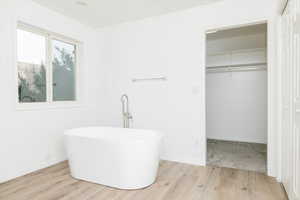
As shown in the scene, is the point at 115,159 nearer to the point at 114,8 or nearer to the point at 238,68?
the point at 114,8

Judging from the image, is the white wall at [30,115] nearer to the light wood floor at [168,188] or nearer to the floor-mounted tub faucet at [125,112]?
the light wood floor at [168,188]

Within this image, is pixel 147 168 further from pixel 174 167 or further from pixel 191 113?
pixel 191 113

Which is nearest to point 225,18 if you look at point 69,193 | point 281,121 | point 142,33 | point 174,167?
point 142,33

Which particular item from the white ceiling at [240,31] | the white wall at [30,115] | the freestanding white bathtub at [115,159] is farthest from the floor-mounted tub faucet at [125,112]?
the white ceiling at [240,31]

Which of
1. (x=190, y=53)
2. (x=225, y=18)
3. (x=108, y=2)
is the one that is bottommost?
(x=190, y=53)

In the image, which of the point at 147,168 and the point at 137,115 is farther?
the point at 137,115

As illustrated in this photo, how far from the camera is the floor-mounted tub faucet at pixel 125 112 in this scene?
350 centimetres

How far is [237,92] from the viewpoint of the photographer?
14.3 ft

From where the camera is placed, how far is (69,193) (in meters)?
2.13

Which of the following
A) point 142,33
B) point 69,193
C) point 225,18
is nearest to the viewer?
point 69,193

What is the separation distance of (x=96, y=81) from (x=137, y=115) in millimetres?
1158

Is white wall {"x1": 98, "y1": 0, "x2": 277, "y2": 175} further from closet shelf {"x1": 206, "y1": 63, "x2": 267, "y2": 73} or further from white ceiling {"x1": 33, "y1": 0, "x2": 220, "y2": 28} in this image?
closet shelf {"x1": 206, "y1": 63, "x2": 267, "y2": 73}

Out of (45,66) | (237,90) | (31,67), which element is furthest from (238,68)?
(31,67)

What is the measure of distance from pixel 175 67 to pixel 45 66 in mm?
2119
